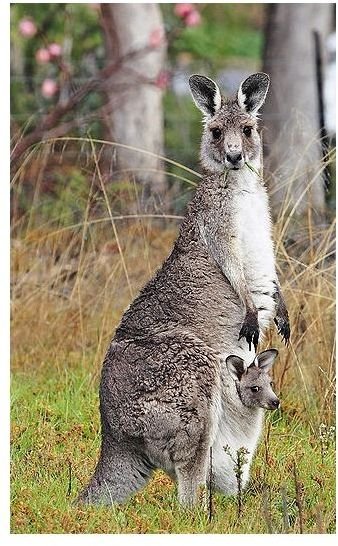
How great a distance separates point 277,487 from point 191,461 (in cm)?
98

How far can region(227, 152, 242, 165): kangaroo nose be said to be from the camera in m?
6.71

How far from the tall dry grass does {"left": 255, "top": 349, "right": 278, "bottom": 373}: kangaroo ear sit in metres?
1.30

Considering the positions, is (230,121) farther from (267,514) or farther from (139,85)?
(139,85)

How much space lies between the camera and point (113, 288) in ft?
31.8

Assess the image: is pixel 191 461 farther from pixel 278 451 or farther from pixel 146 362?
pixel 278 451

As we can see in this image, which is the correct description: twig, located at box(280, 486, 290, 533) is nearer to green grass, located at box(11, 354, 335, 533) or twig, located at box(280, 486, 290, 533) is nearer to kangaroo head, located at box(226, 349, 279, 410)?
green grass, located at box(11, 354, 335, 533)

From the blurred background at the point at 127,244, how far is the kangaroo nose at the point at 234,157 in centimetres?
111

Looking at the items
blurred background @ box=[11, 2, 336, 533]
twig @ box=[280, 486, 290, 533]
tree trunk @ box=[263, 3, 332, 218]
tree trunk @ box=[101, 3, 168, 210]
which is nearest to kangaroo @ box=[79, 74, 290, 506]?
blurred background @ box=[11, 2, 336, 533]

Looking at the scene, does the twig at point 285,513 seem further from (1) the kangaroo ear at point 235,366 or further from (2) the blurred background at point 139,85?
(2) the blurred background at point 139,85

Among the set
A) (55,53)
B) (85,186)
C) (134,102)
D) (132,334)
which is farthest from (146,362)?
(134,102)

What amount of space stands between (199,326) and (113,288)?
10.0ft

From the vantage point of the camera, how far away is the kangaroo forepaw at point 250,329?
21.8 feet

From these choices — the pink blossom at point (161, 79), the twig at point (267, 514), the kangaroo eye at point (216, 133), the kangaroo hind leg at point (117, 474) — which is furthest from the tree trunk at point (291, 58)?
the twig at point (267, 514)

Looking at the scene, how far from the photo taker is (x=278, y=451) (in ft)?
25.1
